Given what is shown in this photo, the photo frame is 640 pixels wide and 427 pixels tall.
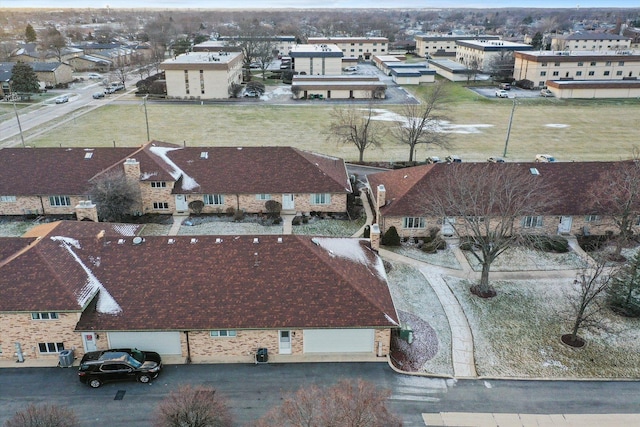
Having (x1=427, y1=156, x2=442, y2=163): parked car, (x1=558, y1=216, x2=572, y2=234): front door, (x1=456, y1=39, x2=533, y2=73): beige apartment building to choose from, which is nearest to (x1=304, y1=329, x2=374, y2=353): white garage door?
(x1=558, y1=216, x2=572, y2=234): front door

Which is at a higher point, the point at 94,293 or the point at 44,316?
the point at 94,293

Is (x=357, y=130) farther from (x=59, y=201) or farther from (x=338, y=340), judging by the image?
(x=338, y=340)

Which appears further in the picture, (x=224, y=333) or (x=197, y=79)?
(x=197, y=79)

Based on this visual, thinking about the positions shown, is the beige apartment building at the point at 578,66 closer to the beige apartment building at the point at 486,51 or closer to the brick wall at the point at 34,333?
the beige apartment building at the point at 486,51

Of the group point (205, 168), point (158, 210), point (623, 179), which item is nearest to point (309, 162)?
point (205, 168)

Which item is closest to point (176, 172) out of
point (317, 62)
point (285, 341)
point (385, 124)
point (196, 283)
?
point (196, 283)

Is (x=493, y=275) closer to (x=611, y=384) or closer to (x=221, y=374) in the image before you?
(x=611, y=384)
